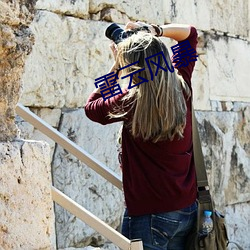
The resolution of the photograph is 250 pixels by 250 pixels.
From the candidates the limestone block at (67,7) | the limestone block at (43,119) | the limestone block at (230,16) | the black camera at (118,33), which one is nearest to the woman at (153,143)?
the black camera at (118,33)

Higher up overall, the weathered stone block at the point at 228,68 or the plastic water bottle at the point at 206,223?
the weathered stone block at the point at 228,68

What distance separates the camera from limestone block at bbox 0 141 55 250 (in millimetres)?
1848

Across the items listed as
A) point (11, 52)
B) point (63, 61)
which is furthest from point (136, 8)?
point (11, 52)

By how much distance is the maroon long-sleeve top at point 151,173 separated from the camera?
279cm

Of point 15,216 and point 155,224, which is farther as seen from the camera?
point 155,224

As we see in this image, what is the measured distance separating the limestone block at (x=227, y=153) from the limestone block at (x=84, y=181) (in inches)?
44.0

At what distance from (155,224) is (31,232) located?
0.97 m

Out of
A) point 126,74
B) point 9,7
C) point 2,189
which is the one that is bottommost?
point 2,189

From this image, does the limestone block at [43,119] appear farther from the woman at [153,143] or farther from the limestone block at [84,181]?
the woman at [153,143]

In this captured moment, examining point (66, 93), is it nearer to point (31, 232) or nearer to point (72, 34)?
point (72, 34)

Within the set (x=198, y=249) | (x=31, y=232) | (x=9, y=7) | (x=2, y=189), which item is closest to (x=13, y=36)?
(x=9, y=7)

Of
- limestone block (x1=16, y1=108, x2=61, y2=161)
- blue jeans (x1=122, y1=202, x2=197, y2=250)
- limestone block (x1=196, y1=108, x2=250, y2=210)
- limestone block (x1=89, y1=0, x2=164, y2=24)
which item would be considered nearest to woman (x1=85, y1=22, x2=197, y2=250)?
blue jeans (x1=122, y1=202, x2=197, y2=250)

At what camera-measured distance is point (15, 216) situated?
186 cm

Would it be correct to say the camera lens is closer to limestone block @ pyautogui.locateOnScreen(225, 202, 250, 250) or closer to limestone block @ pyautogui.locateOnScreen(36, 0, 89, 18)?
limestone block @ pyautogui.locateOnScreen(36, 0, 89, 18)
